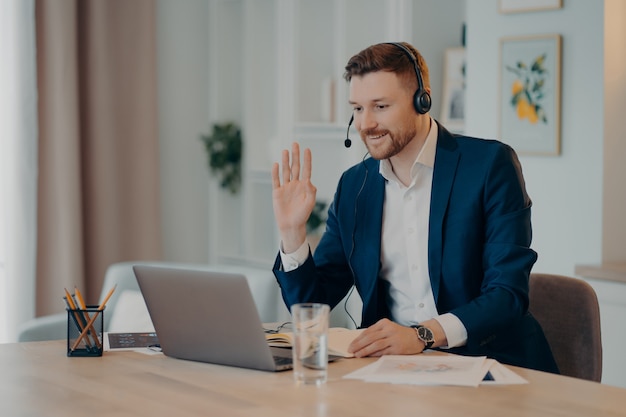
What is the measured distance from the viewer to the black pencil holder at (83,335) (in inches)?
71.7

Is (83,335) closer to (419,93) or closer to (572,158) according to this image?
(419,93)

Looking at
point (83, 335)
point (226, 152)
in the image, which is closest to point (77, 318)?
point (83, 335)

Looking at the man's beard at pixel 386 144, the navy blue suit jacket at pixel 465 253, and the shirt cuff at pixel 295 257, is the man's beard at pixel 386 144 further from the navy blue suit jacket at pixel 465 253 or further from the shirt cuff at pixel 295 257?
the shirt cuff at pixel 295 257

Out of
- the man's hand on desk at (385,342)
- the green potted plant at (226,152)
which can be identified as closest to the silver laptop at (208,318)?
the man's hand on desk at (385,342)

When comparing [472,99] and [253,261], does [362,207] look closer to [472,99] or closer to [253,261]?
[472,99]

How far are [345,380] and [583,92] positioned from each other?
2080mm

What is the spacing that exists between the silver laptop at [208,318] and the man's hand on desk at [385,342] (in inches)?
5.5

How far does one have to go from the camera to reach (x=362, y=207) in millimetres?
2227

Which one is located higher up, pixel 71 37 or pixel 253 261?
pixel 71 37

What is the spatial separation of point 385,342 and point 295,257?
374 mm

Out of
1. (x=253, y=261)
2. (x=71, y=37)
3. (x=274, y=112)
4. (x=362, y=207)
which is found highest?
(x=71, y=37)

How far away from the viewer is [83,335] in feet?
5.99

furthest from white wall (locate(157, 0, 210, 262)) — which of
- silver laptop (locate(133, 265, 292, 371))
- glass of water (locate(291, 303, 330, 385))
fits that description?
glass of water (locate(291, 303, 330, 385))

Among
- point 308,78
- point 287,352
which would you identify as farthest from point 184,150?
→ point 287,352
